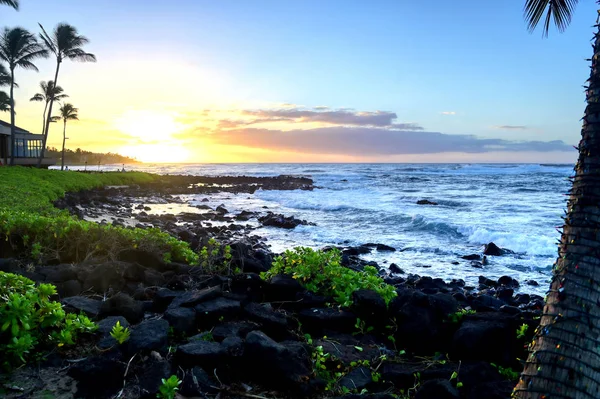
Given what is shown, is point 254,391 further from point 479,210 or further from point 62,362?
point 479,210

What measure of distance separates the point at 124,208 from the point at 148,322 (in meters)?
20.3

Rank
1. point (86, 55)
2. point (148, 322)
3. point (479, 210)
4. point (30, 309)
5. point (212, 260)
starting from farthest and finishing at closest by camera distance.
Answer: point (86, 55)
point (479, 210)
point (212, 260)
point (148, 322)
point (30, 309)

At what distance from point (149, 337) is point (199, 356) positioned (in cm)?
52

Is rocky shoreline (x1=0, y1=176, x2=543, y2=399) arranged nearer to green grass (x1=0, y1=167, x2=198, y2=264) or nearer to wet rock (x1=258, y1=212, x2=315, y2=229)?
green grass (x1=0, y1=167, x2=198, y2=264)

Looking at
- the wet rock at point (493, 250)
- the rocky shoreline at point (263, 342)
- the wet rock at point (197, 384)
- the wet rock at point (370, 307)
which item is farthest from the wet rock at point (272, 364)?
the wet rock at point (493, 250)

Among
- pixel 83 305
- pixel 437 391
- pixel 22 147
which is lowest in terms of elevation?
pixel 437 391

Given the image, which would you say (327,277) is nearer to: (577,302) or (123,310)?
(123,310)

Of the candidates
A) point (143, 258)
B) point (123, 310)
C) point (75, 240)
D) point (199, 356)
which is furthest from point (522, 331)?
point (75, 240)

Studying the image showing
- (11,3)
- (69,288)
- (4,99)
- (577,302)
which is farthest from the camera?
(4,99)

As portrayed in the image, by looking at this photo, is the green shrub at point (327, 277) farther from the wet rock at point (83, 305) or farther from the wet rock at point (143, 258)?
the wet rock at point (83, 305)

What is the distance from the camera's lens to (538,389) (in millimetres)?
2637

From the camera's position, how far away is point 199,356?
3719 millimetres

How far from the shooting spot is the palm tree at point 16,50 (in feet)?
115

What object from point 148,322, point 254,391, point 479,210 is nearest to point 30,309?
point 148,322
